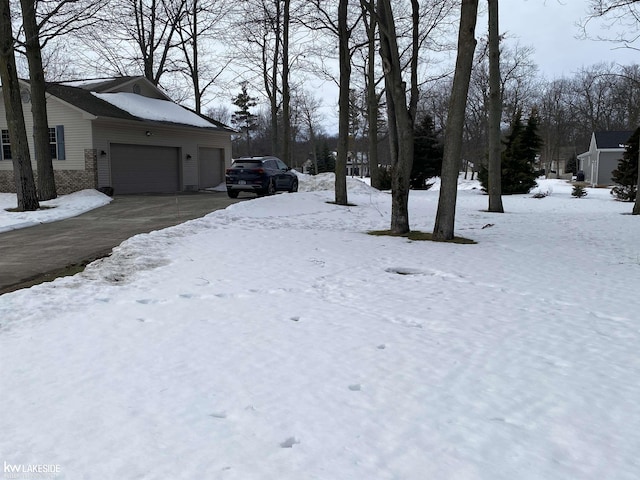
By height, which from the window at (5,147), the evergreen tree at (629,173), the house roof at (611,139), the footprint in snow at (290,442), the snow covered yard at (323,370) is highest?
the house roof at (611,139)

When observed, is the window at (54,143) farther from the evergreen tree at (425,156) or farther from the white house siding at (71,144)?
the evergreen tree at (425,156)

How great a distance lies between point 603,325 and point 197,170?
23.5m

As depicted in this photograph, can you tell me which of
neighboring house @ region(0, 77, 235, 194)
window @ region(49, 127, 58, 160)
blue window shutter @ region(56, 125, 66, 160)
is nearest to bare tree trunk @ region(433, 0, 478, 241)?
neighboring house @ region(0, 77, 235, 194)

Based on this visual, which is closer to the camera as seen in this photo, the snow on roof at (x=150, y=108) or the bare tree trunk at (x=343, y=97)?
the bare tree trunk at (x=343, y=97)

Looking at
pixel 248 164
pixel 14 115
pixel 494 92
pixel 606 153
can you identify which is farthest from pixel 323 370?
pixel 606 153

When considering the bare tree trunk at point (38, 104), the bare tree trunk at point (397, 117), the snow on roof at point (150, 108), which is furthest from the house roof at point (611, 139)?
the bare tree trunk at point (38, 104)

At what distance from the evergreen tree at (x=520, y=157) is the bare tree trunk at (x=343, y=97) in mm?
11218

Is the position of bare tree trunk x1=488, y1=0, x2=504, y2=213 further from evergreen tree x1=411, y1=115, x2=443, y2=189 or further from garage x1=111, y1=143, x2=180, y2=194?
garage x1=111, y1=143, x2=180, y2=194

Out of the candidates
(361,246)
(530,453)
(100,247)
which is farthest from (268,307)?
(100,247)

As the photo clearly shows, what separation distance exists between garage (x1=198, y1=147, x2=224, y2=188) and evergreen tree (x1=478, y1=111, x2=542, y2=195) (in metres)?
14.5

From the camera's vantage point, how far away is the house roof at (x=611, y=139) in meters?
38.3

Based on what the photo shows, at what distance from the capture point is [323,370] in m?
3.71

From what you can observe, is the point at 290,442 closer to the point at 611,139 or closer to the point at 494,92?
the point at 494,92

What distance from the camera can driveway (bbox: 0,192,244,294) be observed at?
7124 mm
